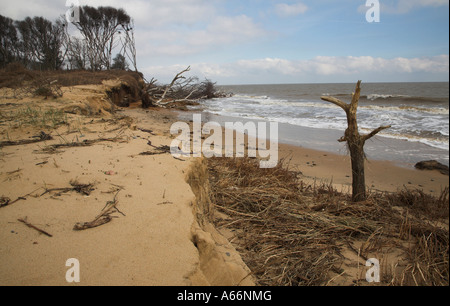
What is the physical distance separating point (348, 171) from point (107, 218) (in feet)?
18.4

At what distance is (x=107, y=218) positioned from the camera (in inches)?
70.9

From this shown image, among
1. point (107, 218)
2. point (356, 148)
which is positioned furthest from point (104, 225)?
point (356, 148)

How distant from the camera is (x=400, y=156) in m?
6.77

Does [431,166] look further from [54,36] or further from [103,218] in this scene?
[54,36]

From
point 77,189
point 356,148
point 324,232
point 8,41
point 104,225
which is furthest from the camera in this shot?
point 8,41

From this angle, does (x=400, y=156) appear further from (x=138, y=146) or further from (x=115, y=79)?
(x=115, y=79)

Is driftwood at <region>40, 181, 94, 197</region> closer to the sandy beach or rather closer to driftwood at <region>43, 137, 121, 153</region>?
the sandy beach

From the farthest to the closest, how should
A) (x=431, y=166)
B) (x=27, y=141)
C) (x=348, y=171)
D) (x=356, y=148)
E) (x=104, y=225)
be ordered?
(x=348, y=171)
(x=431, y=166)
(x=27, y=141)
(x=356, y=148)
(x=104, y=225)

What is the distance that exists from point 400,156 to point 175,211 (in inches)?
273

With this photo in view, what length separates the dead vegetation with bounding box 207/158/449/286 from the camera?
205cm

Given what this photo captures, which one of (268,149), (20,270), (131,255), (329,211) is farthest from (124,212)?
(268,149)

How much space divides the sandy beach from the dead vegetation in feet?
1.16

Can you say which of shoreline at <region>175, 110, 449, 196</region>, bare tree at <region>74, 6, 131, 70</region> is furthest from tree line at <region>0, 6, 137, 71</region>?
shoreline at <region>175, 110, 449, 196</region>
